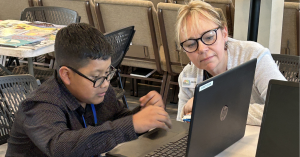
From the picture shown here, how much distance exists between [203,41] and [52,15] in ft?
8.21

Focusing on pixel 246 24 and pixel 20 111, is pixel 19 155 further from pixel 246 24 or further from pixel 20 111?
pixel 246 24

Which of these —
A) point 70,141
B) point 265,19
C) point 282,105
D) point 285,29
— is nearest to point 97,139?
point 70,141

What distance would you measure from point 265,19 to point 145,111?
6.82ft

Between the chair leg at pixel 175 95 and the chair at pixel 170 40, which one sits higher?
the chair at pixel 170 40

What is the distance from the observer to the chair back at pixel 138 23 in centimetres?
372

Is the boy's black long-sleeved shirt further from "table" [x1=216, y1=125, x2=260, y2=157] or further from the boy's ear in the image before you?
"table" [x1=216, y1=125, x2=260, y2=157]

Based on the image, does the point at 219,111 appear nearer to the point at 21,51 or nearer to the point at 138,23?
the point at 21,51

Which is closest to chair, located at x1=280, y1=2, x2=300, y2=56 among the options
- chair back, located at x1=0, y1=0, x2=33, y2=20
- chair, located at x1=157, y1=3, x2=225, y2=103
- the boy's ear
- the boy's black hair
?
chair, located at x1=157, y1=3, x2=225, y2=103

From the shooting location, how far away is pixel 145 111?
1404mm

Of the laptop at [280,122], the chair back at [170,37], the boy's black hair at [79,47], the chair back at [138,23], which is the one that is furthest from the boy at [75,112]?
the chair back at [138,23]

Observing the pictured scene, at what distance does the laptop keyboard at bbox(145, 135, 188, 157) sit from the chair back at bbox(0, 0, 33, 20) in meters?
3.56

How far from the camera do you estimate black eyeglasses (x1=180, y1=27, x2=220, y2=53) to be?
1.81 metres

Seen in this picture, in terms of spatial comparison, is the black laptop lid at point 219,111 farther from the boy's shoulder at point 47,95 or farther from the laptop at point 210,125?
the boy's shoulder at point 47,95

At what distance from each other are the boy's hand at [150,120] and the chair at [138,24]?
2379 mm
